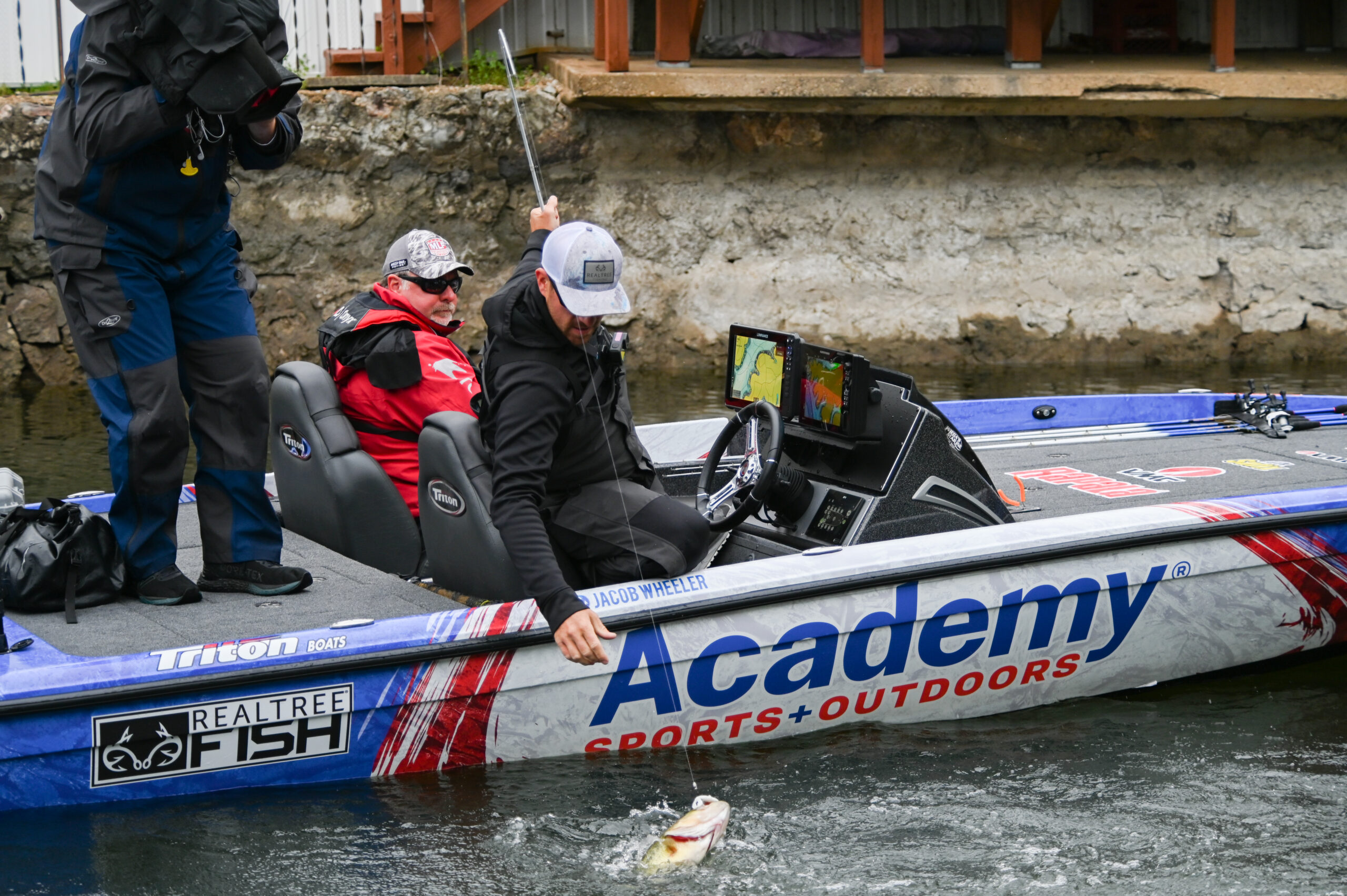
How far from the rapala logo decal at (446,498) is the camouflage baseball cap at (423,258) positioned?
2.87ft

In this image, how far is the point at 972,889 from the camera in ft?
10.5

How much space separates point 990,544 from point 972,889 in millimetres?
1113

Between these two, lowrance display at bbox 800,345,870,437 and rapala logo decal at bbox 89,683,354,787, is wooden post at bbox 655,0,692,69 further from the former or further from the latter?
rapala logo decal at bbox 89,683,354,787

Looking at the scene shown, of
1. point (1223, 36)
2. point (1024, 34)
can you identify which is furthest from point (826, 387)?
point (1223, 36)

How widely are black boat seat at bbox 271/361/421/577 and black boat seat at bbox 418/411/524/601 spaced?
37cm

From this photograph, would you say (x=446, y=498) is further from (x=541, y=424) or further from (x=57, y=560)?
(x=57, y=560)

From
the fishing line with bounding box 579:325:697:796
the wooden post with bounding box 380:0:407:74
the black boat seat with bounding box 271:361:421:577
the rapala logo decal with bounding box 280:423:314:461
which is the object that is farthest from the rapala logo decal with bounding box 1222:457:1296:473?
the wooden post with bounding box 380:0:407:74

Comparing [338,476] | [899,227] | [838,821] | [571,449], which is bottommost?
[838,821]

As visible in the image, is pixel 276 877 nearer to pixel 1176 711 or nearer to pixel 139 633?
pixel 139 633

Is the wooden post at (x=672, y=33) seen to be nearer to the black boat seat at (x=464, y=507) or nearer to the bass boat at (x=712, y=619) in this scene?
the bass boat at (x=712, y=619)

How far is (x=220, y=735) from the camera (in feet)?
11.4

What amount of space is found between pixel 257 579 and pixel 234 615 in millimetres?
220

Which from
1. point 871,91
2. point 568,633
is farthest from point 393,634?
point 871,91

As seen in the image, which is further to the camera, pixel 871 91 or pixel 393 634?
pixel 871 91
